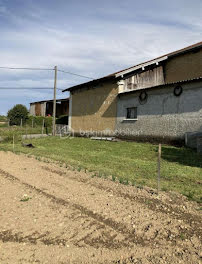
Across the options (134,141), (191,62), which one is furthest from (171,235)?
(191,62)

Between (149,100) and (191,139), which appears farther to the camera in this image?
(149,100)

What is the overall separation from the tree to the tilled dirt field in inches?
1024

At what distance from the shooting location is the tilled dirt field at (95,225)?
263 cm

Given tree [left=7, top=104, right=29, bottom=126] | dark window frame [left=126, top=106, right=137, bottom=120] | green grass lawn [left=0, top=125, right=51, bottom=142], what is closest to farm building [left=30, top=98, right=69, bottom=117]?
tree [left=7, top=104, right=29, bottom=126]

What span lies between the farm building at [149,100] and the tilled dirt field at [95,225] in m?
8.28

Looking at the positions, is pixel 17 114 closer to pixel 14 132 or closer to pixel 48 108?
pixel 48 108

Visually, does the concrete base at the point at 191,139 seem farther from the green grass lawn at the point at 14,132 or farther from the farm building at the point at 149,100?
the green grass lawn at the point at 14,132

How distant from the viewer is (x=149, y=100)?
45.1 ft

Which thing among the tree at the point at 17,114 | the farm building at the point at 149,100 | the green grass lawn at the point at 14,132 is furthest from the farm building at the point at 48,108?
the farm building at the point at 149,100

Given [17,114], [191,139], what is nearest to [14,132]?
[17,114]

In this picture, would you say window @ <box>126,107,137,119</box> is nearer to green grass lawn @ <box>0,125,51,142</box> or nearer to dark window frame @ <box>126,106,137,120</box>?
dark window frame @ <box>126,106,137,120</box>

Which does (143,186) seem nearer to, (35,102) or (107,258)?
(107,258)

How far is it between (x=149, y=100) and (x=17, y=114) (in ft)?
70.1

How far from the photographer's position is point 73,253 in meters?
2.65
